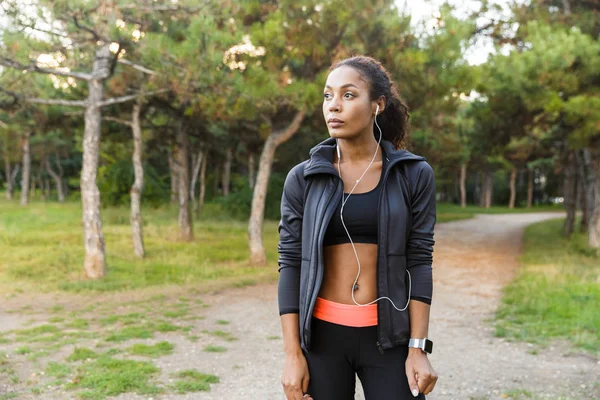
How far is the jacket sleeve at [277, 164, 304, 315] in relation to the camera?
2068mm

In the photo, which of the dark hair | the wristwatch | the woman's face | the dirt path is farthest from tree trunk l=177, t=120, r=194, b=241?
the wristwatch

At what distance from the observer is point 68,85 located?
12688 millimetres

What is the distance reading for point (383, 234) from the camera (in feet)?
6.38

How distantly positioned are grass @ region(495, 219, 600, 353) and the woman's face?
5.20 metres

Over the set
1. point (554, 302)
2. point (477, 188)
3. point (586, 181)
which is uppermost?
point (477, 188)

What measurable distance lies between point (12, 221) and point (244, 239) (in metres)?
8.46

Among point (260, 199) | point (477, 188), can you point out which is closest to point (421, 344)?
point (260, 199)

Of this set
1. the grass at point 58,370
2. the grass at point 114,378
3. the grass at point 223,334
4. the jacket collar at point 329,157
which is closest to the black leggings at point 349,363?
the jacket collar at point 329,157

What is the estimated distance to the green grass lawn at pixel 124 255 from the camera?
34.7ft

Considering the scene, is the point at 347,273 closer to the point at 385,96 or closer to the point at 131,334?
the point at 385,96

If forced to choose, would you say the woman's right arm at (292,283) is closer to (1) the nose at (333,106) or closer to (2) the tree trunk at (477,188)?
(1) the nose at (333,106)

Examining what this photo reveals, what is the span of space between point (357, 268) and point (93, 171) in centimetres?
924

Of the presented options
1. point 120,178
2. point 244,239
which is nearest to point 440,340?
point 244,239

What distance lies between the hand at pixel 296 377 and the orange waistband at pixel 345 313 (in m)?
0.16
